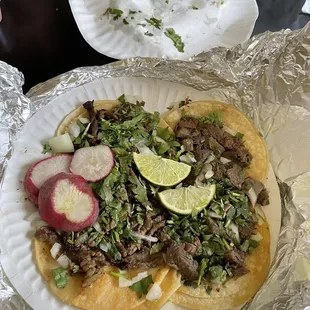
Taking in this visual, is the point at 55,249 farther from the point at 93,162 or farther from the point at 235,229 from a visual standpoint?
the point at 235,229

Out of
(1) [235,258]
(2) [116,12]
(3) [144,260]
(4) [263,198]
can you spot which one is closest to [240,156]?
(4) [263,198]

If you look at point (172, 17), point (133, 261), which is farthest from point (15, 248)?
point (172, 17)

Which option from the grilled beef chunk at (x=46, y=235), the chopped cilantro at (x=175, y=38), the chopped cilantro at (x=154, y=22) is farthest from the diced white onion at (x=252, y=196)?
the chopped cilantro at (x=154, y=22)

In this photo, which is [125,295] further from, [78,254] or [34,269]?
[34,269]

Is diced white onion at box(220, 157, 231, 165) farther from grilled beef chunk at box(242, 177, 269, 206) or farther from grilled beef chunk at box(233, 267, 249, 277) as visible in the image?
grilled beef chunk at box(233, 267, 249, 277)

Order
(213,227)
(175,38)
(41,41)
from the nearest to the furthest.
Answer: (213,227), (41,41), (175,38)

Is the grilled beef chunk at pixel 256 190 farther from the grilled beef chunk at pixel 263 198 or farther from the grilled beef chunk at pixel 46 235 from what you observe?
the grilled beef chunk at pixel 46 235
